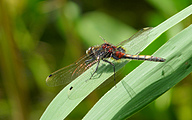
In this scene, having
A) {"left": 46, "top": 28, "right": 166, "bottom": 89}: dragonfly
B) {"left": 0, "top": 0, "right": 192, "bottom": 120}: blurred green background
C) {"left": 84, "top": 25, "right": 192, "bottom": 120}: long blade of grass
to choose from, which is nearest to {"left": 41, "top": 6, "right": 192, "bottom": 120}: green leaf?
{"left": 84, "top": 25, "right": 192, "bottom": 120}: long blade of grass

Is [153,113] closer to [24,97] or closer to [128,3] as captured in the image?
[24,97]

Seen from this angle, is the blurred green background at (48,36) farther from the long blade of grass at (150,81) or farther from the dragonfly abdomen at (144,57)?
the long blade of grass at (150,81)

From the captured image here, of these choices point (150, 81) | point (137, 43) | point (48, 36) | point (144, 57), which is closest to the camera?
point (150, 81)

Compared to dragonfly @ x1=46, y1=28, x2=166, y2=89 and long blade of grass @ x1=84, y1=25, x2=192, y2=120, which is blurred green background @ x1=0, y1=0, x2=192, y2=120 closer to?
dragonfly @ x1=46, y1=28, x2=166, y2=89

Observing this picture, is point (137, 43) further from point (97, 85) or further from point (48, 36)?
point (48, 36)

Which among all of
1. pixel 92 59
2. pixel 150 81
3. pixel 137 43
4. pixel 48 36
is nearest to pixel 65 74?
pixel 92 59

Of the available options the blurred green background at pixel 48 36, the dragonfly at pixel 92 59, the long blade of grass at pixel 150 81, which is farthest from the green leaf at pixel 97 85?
the blurred green background at pixel 48 36
